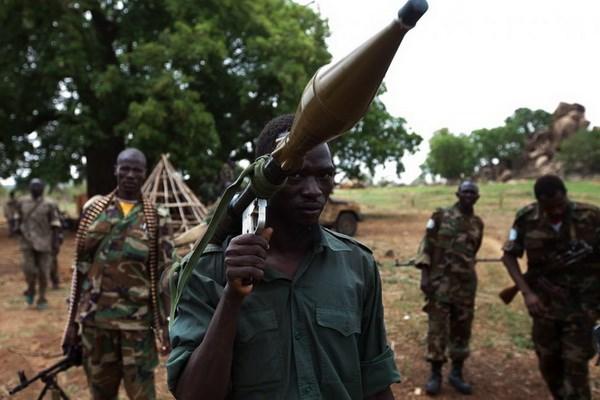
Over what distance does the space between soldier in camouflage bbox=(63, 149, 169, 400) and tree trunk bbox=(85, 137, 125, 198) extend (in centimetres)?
1332

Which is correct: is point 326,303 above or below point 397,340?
above

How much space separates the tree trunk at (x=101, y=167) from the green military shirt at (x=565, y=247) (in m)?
13.8

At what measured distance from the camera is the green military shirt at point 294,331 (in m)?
1.59

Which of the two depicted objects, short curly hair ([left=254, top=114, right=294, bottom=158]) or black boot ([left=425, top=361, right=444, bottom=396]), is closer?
short curly hair ([left=254, top=114, right=294, bottom=158])

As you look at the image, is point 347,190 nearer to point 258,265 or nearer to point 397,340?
point 397,340

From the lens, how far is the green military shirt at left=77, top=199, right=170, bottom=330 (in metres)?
3.37

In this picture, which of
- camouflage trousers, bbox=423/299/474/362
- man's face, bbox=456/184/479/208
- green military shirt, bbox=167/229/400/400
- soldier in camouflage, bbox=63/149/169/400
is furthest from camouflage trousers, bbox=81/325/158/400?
man's face, bbox=456/184/479/208

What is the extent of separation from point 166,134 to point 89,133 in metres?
2.10

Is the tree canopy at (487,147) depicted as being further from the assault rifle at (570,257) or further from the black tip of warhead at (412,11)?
the black tip of warhead at (412,11)

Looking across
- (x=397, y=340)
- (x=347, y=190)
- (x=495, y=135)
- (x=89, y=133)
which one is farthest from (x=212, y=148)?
(x=495, y=135)

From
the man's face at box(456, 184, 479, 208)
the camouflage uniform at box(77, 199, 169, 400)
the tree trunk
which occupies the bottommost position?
the camouflage uniform at box(77, 199, 169, 400)

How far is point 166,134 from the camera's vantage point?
537 inches

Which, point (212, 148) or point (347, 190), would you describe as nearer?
point (212, 148)

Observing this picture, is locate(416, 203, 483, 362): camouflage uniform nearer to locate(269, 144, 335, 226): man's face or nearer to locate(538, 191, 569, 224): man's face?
Answer: locate(538, 191, 569, 224): man's face
